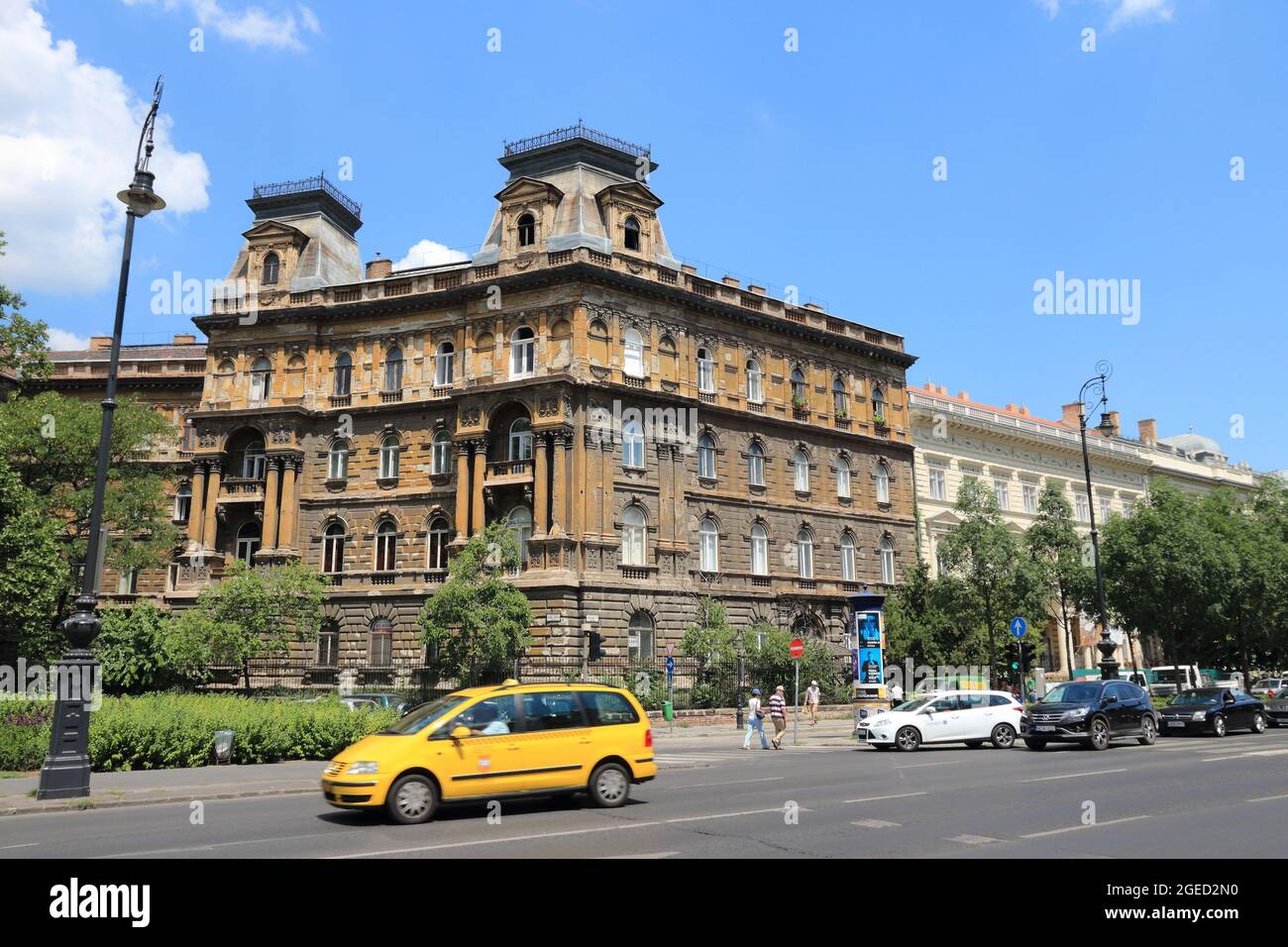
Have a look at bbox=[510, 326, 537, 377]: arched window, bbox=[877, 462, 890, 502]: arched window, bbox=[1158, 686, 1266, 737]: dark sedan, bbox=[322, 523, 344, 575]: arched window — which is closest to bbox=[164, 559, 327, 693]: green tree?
bbox=[322, 523, 344, 575]: arched window

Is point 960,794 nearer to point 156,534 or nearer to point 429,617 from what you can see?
point 429,617

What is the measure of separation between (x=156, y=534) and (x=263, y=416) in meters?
6.87

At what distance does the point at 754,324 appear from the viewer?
44.5 metres

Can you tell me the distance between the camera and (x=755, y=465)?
4394 cm

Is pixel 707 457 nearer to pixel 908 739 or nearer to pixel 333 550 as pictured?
pixel 333 550

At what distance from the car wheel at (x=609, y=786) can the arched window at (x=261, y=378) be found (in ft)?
116

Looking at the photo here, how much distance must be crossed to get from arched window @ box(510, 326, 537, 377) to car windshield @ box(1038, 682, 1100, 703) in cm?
2397

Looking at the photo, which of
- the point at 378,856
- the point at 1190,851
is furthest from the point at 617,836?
the point at 1190,851

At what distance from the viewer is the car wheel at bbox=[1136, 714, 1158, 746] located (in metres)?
24.1

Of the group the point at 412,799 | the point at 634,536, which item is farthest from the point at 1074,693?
the point at 634,536

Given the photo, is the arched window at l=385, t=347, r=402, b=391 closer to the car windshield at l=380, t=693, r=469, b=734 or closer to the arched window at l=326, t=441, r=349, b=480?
the arched window at l=326, t=441, r=349, b=480

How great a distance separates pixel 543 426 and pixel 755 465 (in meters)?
11.1

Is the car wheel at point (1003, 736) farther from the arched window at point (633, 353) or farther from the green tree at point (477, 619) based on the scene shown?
the arched window at point (633, 353)

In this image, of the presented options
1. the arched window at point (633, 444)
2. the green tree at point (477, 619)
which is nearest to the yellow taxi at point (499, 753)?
the green tree at point (477, 619)
